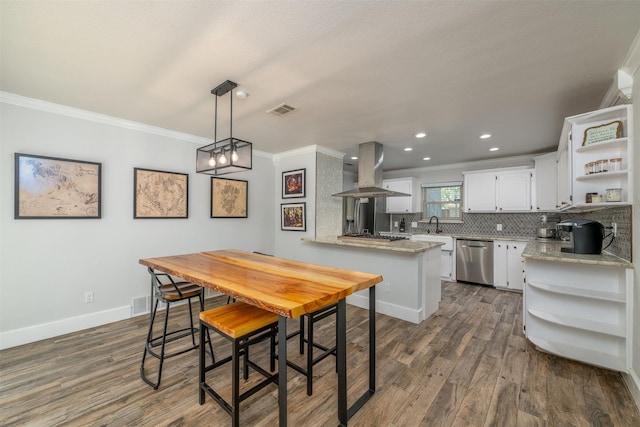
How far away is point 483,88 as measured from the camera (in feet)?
7.39

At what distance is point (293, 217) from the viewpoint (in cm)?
455

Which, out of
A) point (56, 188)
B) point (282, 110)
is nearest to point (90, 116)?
point (56, 188)

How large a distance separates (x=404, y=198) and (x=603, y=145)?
3.81 meters

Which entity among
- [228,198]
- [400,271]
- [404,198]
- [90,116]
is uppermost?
[90,116]

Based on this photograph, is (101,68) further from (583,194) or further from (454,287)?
(454,287)

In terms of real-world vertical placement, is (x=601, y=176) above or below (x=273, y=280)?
above

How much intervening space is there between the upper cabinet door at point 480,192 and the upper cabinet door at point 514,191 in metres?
0.09

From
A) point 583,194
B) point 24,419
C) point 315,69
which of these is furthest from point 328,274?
point 583,194

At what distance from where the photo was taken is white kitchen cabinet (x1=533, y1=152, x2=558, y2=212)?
4.14m

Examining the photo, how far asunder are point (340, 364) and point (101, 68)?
109 inches

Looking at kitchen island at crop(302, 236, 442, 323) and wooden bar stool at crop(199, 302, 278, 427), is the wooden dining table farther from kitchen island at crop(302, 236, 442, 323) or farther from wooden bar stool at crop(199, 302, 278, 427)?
kitchen island at crop(302, 236, 442, 323)

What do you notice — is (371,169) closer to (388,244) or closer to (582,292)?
(388,244)

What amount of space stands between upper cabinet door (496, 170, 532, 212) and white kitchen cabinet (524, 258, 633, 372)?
8.20ft

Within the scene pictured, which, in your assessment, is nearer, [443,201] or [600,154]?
[600,154]
